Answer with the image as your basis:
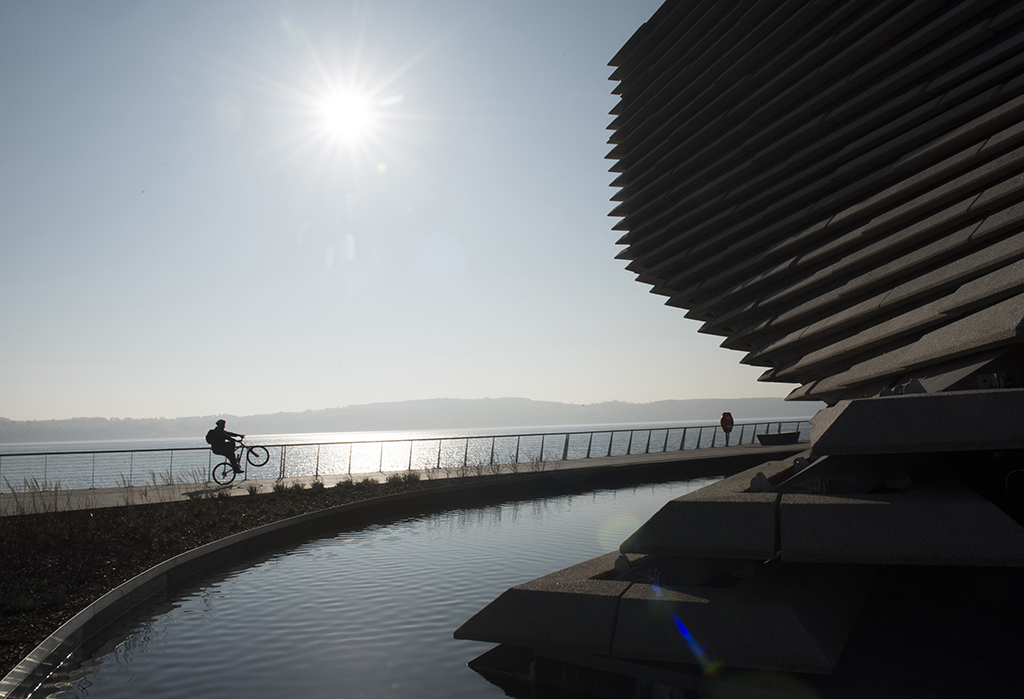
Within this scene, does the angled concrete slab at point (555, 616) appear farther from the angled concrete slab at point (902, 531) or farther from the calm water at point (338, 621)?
the angled concrete slab at point (902, 531)

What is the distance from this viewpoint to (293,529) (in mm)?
12617

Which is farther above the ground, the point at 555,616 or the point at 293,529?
the point at 555,616

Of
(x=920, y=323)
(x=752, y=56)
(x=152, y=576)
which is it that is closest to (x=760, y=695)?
(x=920, y=323)

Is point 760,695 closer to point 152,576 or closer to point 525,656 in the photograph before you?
point 525,656

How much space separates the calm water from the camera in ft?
19.5

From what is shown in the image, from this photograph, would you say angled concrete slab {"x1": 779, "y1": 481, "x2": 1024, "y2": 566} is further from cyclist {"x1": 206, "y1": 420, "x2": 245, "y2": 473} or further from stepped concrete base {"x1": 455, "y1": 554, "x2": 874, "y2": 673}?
cyclist {"x1": 206, "y1": 420, "x2": 245, "y2": 473}

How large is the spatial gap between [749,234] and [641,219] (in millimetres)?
4126

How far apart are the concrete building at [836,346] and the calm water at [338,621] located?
101 cm

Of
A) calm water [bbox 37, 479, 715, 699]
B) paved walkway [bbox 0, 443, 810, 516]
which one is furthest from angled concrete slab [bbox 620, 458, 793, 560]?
paved walkway [bbox 0, 443, 810, 516]

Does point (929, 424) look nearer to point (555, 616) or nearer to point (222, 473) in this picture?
point (555, 616)

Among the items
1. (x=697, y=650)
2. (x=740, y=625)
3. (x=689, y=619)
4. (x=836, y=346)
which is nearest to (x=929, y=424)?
(x=740, y=625)

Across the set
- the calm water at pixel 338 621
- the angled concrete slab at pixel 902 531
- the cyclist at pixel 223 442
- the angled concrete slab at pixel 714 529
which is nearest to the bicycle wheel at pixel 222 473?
the cyclist at pixel 223 442

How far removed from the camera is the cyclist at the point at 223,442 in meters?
19.7

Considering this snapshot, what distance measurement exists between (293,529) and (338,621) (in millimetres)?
5390
